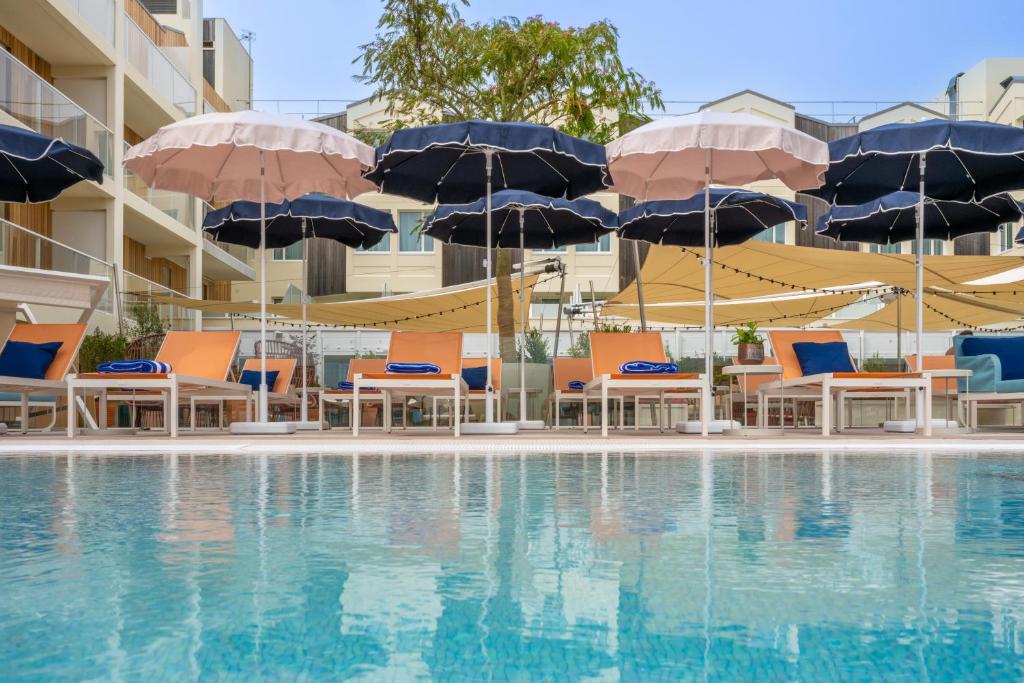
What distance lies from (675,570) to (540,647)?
765 mm

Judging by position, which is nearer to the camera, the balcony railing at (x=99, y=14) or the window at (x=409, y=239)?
the balcony railing at (x=99, y=14)

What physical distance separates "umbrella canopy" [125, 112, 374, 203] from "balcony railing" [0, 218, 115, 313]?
165 inches

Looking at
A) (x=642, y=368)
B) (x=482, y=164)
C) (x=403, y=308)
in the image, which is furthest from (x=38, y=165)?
(x=642, y=368)

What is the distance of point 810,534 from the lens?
306cm

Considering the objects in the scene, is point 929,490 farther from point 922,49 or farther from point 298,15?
point 922,49

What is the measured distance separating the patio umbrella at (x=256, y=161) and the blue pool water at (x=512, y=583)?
4.78 meters

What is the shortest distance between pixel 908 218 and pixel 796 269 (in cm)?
215

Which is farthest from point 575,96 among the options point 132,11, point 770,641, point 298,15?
point 132,11

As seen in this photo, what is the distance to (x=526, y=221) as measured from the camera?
41.5 feet

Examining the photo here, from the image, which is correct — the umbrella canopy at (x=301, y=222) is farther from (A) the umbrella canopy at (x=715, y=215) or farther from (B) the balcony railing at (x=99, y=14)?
(B) the balcony railing at (x=99, y=14)

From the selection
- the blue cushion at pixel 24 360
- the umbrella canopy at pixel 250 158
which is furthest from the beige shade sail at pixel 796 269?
the blue cushion at pixel 24 360

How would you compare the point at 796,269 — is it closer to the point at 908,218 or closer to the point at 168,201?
the point at 908,218

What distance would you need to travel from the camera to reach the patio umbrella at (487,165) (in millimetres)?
8938

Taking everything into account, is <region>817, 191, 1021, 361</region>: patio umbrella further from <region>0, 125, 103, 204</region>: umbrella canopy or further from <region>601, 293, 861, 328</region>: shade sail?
<region>0, 125, 103, 204</region>: umbrella canopy
